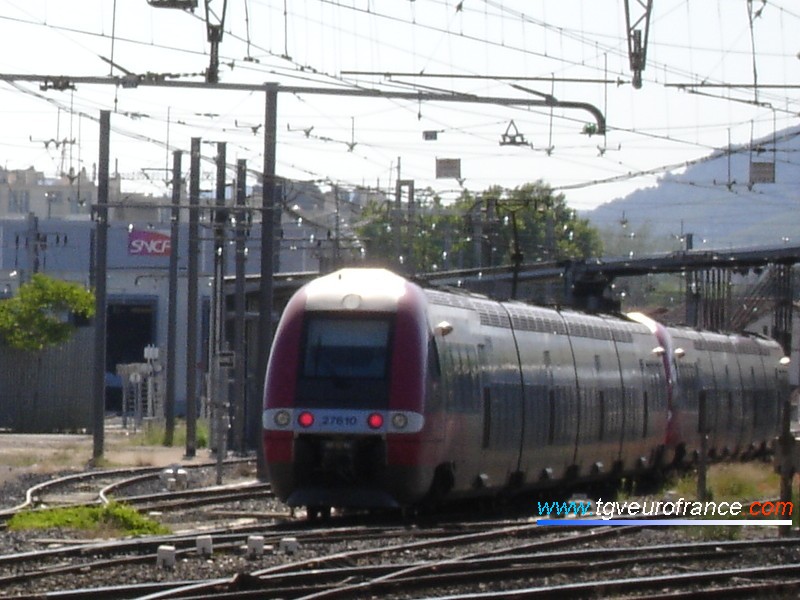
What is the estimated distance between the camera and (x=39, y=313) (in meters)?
51.3

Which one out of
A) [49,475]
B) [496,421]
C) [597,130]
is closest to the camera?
[496,421]

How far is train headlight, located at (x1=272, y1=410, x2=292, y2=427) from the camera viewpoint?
18.9 metres

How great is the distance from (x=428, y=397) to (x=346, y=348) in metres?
1.09

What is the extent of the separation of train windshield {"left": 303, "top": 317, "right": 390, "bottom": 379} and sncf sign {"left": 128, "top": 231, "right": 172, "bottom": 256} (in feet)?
226

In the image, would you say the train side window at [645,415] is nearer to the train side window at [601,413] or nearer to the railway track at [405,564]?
the train side window at [601,413]

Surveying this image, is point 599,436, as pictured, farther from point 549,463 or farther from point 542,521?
point 542,521

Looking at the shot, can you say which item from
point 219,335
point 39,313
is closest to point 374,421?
point 219,335

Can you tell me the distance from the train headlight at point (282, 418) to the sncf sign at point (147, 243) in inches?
2719

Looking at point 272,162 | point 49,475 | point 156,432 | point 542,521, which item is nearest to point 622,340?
point 272,162

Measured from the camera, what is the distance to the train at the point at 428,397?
61.5 feet

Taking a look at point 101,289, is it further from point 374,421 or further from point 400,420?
point 400,420

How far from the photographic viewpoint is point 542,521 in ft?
63.2

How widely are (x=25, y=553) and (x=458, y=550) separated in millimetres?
3967

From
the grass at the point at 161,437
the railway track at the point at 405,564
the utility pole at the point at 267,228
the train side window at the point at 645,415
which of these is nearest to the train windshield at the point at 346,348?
the railway track at the point at 405,564
